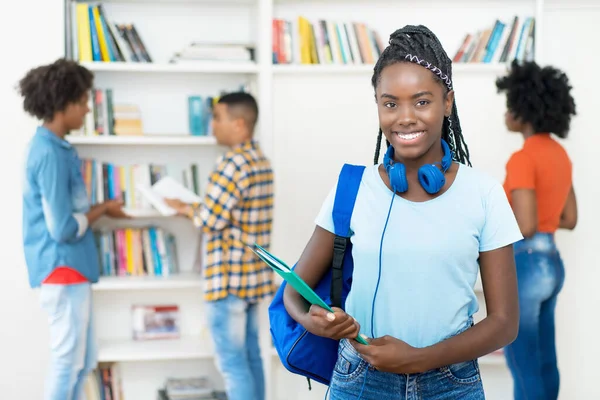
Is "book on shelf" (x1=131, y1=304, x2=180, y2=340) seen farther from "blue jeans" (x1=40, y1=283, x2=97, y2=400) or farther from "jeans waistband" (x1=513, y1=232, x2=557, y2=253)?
"jeans waistband" (x1=513, y1=232, x2=557, y2=253)

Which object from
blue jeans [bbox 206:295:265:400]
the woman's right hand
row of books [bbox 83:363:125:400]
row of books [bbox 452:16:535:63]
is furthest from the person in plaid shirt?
the woman's right hand

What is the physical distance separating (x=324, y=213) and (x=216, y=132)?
6.59 feet

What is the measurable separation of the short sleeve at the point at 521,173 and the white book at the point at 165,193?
4.62 ft

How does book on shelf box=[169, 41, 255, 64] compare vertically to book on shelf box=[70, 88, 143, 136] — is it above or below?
above

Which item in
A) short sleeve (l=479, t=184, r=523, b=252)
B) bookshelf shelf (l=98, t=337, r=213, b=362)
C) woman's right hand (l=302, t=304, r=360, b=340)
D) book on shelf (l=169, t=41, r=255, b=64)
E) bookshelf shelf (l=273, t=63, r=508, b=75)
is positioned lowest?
bookshelf shelf (l=98, t=337, r=213, b=362)

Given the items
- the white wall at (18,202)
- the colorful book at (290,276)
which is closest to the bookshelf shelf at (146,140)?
the white wall at (18,202)

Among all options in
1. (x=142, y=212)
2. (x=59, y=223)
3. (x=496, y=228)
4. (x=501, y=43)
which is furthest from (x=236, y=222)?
(x=496, y=228)

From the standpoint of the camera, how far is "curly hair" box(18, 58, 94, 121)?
10.1 ft

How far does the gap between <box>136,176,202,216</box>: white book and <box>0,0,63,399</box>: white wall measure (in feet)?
1.98

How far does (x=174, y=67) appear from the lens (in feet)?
11.7

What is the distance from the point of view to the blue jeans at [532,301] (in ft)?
9.63

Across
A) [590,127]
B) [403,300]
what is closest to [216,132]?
[590,127]

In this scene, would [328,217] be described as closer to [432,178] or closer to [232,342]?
[432,178]

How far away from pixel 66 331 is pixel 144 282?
0.64 metres
